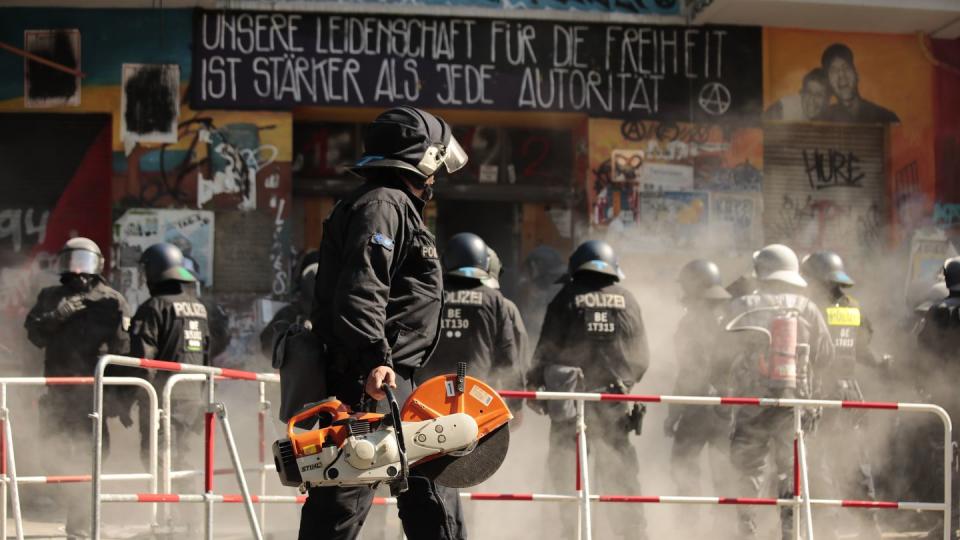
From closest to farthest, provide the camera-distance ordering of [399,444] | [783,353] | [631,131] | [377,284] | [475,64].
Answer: [399,444], [377,284], [783,353], [475,64], [631,131]

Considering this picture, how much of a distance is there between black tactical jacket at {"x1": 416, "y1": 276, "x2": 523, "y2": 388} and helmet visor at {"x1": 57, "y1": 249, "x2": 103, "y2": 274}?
2630 mm

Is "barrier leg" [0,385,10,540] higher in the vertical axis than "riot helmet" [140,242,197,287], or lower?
lower

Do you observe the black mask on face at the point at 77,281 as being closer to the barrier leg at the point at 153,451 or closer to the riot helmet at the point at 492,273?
the barrier leg at the point at 153,451

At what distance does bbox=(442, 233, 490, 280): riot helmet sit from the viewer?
8484mm

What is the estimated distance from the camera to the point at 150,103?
42.2 feet

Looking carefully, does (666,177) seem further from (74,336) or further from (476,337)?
(74,336)

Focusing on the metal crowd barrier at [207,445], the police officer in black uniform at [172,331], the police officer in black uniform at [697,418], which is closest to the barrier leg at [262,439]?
the police officer in black uniform at [172,331]

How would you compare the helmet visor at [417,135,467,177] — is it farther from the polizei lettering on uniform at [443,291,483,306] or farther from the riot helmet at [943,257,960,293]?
the riot helmet at [943,257,960,293]

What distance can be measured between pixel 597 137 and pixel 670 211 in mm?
1091

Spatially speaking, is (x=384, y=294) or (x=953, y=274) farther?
(x=953, y=274)

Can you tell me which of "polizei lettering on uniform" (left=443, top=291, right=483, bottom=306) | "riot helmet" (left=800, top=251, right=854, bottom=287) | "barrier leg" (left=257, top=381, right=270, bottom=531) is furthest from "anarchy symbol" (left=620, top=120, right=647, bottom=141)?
"barrier leg" (left=257, top=381, right=270, bottom=531)

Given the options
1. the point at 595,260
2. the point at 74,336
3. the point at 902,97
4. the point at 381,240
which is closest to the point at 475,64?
the point at 902,97

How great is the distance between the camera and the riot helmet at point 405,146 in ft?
15.0

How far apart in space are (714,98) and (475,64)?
260cm
